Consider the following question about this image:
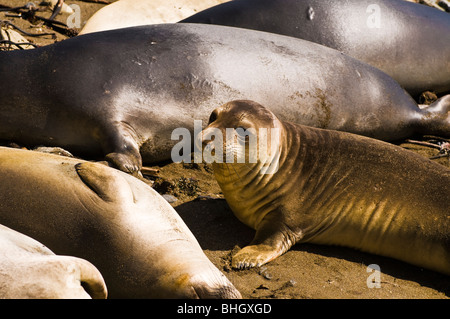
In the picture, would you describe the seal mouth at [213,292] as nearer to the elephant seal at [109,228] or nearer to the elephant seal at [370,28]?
the elephant seal at [109,228]

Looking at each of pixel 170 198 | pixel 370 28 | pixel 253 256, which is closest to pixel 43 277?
pixel 253 256

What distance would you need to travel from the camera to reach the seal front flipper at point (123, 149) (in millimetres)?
4016

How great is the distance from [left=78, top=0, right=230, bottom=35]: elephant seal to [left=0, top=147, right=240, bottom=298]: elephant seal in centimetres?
353

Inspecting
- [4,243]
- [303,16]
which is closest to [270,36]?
[303,16]

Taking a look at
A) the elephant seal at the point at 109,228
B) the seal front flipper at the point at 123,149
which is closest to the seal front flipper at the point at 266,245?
the elephant seal at the point at 109,228

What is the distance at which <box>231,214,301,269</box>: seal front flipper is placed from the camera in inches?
130

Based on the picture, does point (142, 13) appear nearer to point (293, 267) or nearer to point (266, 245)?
point (266, 245)

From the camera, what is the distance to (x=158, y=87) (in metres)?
4.46

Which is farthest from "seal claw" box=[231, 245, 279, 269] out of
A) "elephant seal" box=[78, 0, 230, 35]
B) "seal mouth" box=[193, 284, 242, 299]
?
"elephant seal" box=[78, 0, 230, 35]

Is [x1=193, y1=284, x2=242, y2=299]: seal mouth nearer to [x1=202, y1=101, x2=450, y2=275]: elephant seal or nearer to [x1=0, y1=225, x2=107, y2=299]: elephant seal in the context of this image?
[x1=0, y1=225, x2=107, y2=299]: elephant seal

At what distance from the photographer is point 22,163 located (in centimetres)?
289

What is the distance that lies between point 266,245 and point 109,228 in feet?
3.42

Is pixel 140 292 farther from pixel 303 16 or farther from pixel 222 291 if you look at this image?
pixel 303 16

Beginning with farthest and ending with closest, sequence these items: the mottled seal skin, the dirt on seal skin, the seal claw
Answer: the mottled seal skin → the seal claw → the dirt on seal skin
